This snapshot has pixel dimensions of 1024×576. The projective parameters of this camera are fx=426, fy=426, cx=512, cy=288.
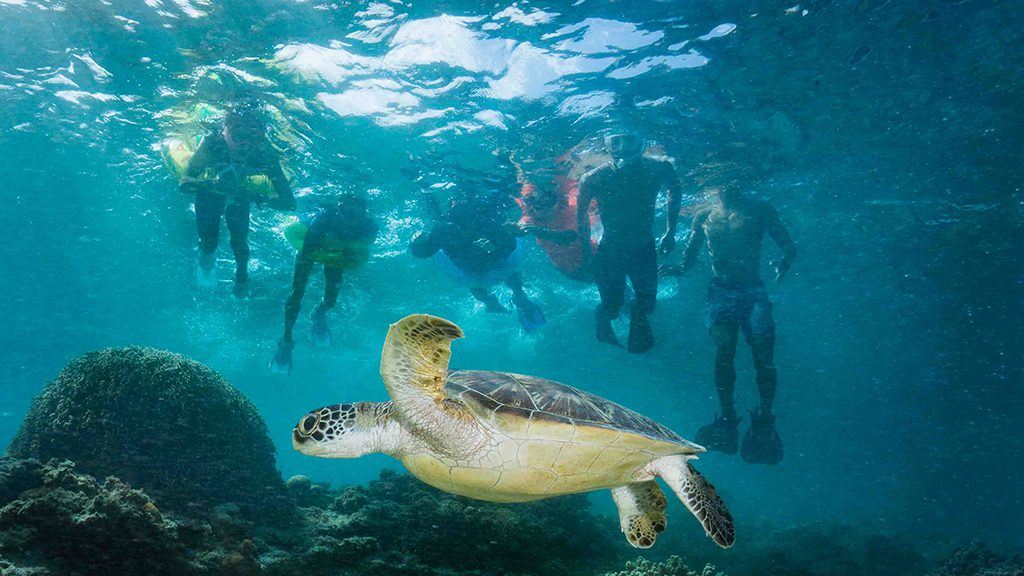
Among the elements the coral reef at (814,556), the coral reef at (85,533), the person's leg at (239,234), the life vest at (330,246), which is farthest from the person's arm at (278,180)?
the coral reef at (814,556)

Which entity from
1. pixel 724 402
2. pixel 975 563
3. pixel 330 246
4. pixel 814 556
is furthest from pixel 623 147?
pixel 814 556

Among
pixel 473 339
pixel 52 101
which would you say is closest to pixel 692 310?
pixel 473 339

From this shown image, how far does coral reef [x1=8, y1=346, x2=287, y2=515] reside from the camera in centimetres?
439

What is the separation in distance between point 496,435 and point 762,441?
21.2ft

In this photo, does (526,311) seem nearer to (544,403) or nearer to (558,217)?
(558,217)

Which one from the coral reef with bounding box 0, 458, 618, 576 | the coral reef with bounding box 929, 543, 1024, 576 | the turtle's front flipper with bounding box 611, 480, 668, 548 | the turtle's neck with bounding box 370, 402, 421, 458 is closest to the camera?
the coral reef with bounding box 0, 458, 618, 576

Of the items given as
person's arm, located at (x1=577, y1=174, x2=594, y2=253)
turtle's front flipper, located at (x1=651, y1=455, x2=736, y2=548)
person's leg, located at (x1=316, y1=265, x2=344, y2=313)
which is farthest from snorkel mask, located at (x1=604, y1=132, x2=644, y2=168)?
turtle's front flipper, located at (x1=651, y1=455, x2=736, y2=548)

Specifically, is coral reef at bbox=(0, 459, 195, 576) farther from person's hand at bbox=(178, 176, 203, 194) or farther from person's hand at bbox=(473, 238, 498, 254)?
person's hand at bbox=(473, 238, 498, 254)

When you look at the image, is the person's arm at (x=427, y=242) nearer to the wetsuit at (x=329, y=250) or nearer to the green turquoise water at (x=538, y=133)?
the green turquoise water at (x=538, y=133)

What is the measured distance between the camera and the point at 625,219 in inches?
404

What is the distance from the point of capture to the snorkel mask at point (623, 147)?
32.8 feet

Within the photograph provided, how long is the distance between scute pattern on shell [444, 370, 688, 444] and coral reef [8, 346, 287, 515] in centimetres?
302

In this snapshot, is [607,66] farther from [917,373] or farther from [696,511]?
[917,373]

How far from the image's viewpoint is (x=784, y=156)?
1075 cm
